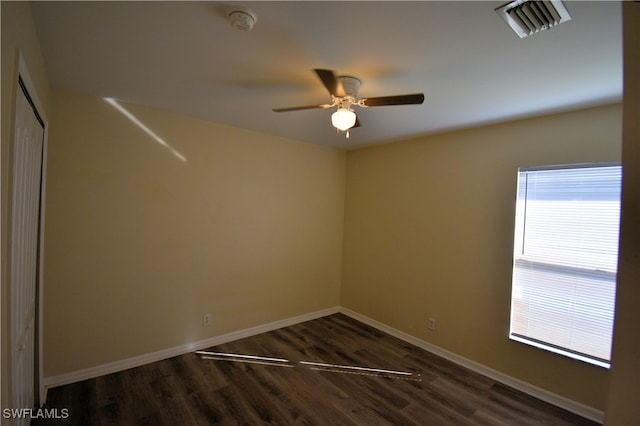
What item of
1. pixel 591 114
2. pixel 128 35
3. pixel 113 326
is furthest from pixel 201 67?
pixel 591 114

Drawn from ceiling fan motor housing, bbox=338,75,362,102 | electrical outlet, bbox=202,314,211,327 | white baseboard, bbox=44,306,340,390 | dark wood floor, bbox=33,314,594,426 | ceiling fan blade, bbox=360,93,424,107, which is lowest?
dark wood floor, bbox=33,314,594,426

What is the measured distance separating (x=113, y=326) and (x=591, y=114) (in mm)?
4466

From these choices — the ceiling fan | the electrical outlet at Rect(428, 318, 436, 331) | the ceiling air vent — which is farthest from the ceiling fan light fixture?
the electrical outlet at Rect(428, 318, 436, 331)

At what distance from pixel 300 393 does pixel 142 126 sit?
A: 2811mm

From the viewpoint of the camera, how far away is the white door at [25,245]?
1.39 meters

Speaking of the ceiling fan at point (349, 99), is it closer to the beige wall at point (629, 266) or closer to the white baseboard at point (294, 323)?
the beige wall at point (629, 266)

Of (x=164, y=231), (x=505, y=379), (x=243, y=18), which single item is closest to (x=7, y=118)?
(x=243, y=18)

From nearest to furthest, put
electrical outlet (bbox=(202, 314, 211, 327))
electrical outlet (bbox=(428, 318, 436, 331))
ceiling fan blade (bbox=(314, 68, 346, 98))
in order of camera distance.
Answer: ceiling fan blade (bbox=(314, 68, 346, 98))
electrical outlet (bbox=(202, 314, 211, 327))
electrical outlet (bbox=(428, 318, 436, 331))

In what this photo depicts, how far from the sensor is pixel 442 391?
257 centimetres

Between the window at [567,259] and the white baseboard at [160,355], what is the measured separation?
2.59m

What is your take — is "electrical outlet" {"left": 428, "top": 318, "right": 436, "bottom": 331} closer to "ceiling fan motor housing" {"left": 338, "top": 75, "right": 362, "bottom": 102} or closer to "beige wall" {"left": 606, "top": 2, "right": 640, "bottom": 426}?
"ceiling fan motor housing" {"left": 338, "top": 75, "right": 362, "bottom": 102}

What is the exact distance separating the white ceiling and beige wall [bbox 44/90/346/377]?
0.49 m

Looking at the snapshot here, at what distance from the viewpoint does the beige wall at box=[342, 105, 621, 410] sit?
242 cm

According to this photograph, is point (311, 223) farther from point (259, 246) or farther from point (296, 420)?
point (296, 420)
